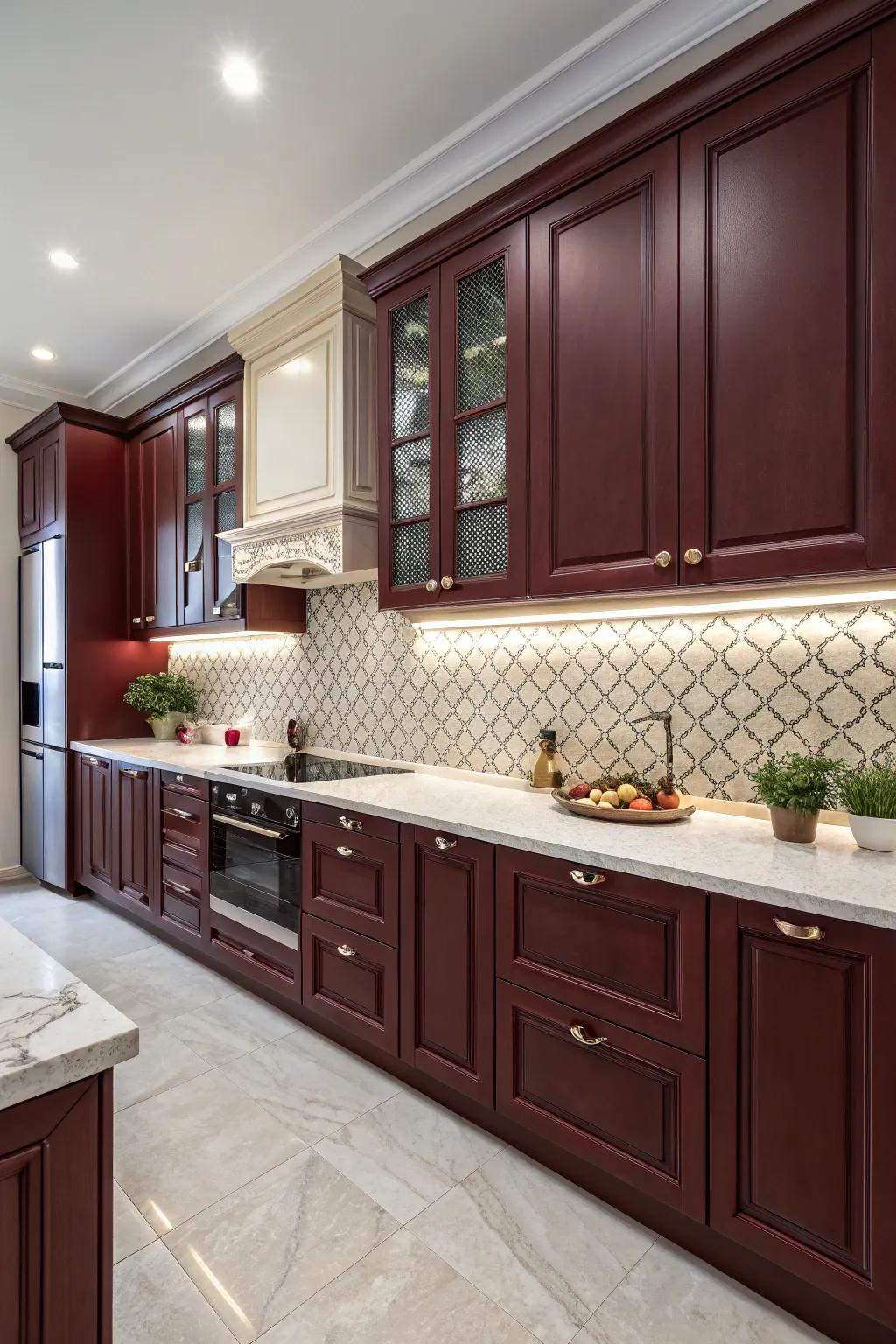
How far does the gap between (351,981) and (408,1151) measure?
1.78ft

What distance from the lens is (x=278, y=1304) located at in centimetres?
149

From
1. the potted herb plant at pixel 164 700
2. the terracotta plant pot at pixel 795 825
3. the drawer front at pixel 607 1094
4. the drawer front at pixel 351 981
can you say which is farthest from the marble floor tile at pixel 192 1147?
the potted herb plant at pixel 164 700

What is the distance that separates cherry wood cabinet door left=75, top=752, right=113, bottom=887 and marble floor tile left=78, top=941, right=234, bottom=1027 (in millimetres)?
661

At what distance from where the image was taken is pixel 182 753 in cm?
364

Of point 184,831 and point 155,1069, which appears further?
point 184,831

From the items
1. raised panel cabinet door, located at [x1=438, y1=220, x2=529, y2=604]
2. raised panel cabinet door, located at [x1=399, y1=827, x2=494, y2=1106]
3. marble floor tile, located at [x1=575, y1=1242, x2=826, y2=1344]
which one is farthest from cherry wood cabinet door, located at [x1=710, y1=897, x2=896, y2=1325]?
raised panel cabinet door, located at [x1=438, y1=220, x2=529, y2=604]

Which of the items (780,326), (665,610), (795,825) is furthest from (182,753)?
(780,326)

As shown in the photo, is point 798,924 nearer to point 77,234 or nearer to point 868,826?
point 868,826

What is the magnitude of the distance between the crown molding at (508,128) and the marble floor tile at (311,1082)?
315 centimetres

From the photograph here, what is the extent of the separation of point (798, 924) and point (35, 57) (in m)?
Result: 3.13

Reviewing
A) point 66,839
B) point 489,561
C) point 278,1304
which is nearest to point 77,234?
point 489,561

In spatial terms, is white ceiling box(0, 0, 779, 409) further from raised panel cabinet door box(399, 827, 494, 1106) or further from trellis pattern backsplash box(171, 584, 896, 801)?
raised panel cabinet door box(399, 827, 494, 1106)

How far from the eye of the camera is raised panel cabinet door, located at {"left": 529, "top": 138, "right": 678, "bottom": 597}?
1.84 metres

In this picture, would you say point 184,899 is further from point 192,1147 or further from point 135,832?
point 192,1147
